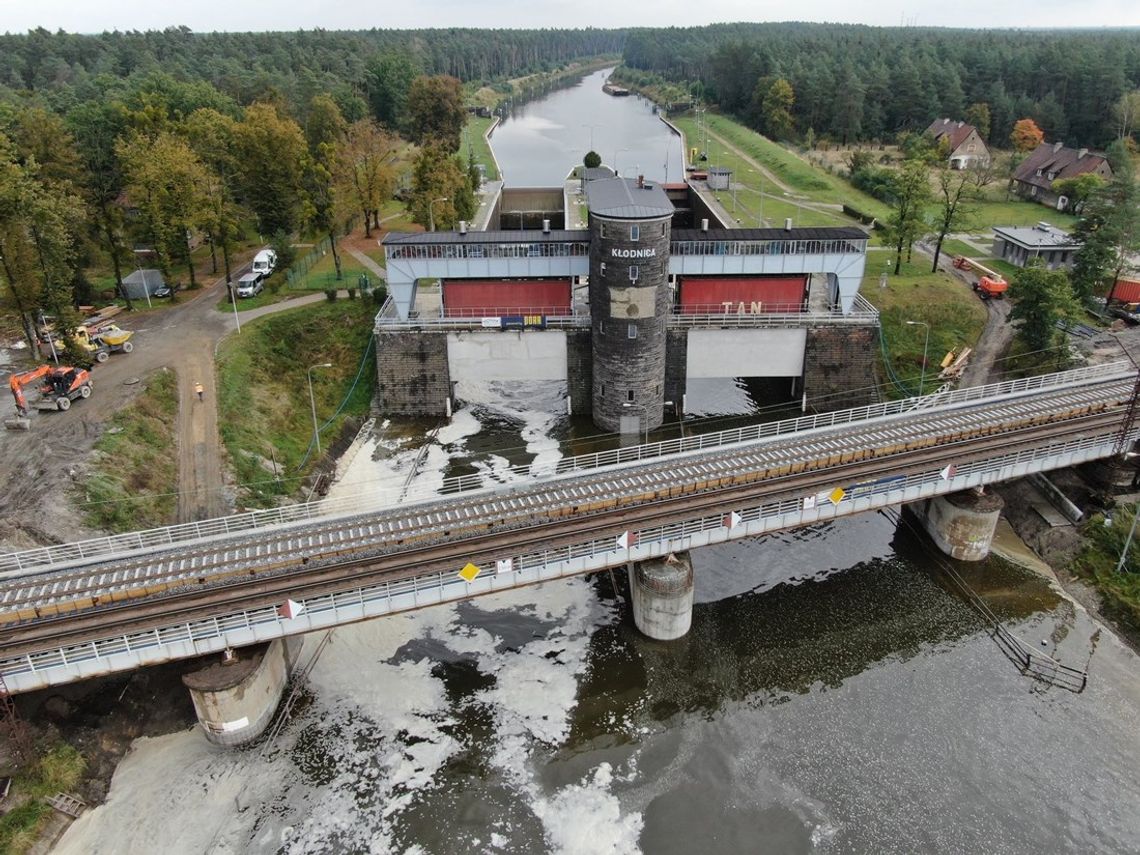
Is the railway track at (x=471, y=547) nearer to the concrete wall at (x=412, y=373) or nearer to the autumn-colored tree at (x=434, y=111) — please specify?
the concrete wall at (x=412, y=373)

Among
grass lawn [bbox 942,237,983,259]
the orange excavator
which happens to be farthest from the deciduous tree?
the orange excavator

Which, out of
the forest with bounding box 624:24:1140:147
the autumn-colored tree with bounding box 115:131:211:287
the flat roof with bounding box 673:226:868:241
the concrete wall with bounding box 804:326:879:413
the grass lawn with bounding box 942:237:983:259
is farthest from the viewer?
the forest with bounding box 624:24:1140:147

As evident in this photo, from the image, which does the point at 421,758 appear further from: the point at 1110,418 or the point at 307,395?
the point at 1110,418

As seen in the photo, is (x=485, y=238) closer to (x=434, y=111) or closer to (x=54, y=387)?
(x=54, y=387)

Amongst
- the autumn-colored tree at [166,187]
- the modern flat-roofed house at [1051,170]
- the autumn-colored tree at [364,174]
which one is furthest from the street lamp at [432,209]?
the modern flat-roofed house at [1051,170]

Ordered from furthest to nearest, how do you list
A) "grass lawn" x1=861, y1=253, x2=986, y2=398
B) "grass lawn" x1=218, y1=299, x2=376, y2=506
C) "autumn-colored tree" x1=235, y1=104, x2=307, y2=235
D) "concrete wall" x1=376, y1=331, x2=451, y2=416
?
"autumn-colored tree" x1=235, y1=104, x2=307, y2=235 < "grass lawn" x1=861, y1=253, x2=986, y2=398 < "concrete wall" x1=376, y1=331, x2=451, y2=416 < "grass lawn" x1=218, y1=299, x2=376, y2=506

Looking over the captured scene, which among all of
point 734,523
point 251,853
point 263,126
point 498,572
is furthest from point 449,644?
point 263,126

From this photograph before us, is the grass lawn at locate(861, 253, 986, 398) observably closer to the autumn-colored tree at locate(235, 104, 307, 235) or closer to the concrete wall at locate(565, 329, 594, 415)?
the concrete wall at locate(565, 329, 594, 415)
